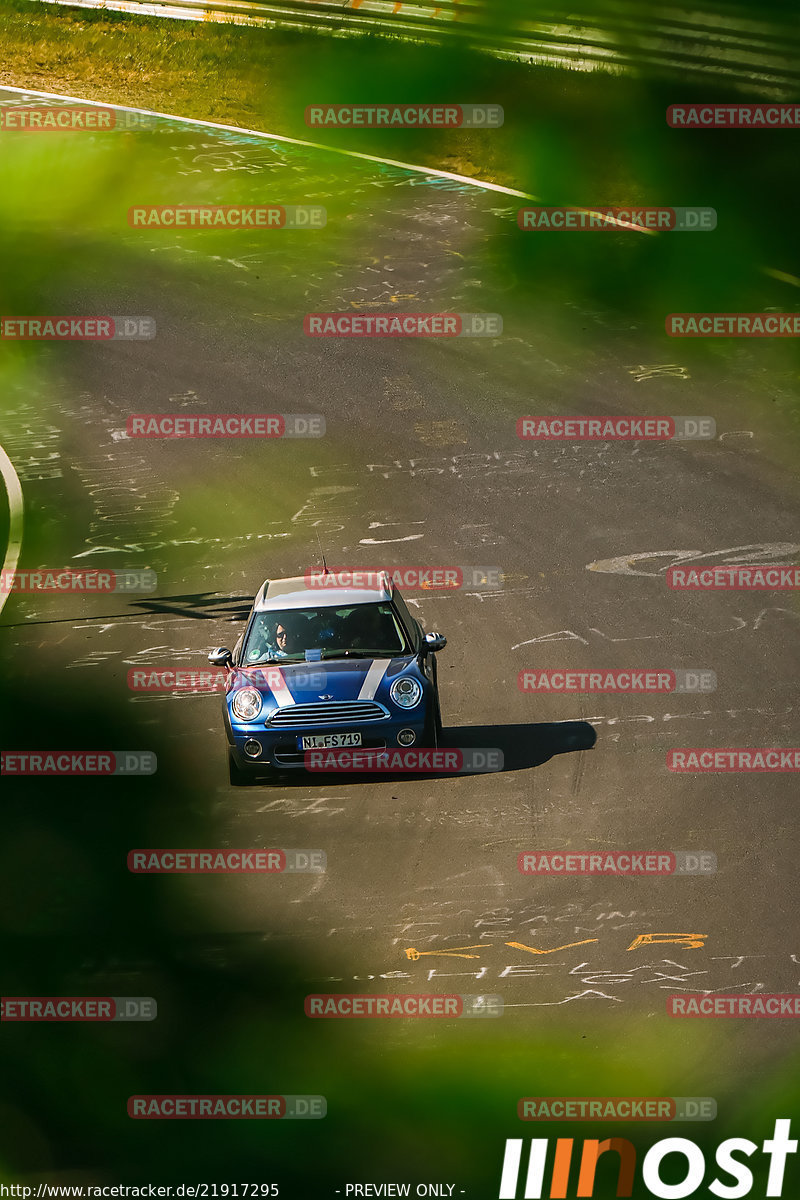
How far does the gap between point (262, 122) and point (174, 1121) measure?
23.7 meters

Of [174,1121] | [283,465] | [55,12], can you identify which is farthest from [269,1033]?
[55,12]

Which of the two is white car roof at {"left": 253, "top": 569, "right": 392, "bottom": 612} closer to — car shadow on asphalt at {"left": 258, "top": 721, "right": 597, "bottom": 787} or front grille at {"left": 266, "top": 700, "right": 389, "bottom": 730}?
front grille at {"left": 266, "top": 700, "right": 389, "bottom": 730}

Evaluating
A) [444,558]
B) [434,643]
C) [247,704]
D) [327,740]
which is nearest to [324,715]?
[327,740]

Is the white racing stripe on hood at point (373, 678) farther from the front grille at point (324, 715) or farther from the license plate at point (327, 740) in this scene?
the license plate at point (327, 740)

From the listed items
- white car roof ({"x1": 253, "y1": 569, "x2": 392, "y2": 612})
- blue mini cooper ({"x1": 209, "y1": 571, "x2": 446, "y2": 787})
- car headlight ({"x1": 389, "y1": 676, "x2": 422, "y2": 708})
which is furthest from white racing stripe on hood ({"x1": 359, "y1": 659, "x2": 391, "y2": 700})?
white car roof ({"x1": 253, "y1": 569, "x2": 392, "y2": 612})

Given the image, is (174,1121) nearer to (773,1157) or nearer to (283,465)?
(773,1157)

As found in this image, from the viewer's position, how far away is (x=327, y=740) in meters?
13.3

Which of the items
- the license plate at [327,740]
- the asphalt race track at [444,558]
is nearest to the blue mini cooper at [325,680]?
the license plate at [327,740]

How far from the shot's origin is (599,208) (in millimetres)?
26875

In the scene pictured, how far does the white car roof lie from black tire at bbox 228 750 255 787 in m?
1.64

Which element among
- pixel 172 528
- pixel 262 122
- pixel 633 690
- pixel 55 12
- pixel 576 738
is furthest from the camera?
pixel 55 12

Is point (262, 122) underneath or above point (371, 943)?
above

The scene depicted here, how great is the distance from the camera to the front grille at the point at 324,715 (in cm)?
1333

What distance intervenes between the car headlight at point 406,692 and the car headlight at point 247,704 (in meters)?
1.16
